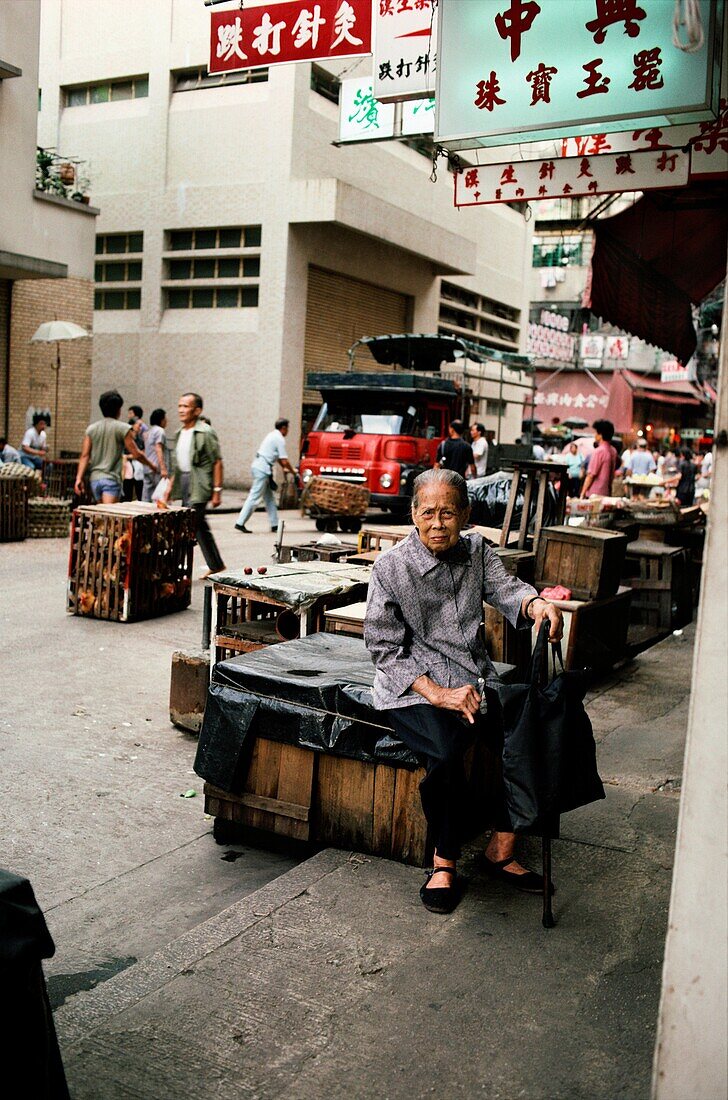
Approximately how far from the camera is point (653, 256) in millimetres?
9305

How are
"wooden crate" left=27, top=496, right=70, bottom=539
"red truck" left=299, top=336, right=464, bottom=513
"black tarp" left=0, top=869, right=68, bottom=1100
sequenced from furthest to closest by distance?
"red truck" left=299, top=336, right=464, bottom=513 < "wooden crate" left=27, top=496, right=70, bottom=539 < "black tarp" left=0, top=869, right=68, bottom=1100

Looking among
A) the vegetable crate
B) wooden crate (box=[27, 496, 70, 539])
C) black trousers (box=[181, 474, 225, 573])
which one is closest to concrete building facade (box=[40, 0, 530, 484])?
the vegetable crate

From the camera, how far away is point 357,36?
6742 mm

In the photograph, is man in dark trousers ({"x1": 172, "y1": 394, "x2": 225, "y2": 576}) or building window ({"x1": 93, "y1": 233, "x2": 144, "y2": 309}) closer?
Result: man in dark trousers ({"x1": 172, "y1": 394, "x2": 225, "y2": 576})

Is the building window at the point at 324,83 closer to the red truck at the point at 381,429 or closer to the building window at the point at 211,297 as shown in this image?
the building window at the point at 211,297

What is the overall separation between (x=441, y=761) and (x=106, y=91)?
1006 inches

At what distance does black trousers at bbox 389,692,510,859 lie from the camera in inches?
140

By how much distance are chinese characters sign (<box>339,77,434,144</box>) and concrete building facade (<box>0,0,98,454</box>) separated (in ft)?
24.6

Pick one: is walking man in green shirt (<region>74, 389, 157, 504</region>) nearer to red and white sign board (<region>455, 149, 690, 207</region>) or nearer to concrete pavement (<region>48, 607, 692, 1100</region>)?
red and white sign board (<region>455, 149, 690, 207</region>)

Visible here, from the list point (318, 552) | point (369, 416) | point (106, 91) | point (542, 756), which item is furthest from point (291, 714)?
point (106, 91)

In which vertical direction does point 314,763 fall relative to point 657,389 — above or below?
below

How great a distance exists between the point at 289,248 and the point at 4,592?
14872 millimetres

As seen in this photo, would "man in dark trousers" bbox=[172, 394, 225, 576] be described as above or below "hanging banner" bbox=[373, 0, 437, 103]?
below

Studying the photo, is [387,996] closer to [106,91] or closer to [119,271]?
[119,271]
